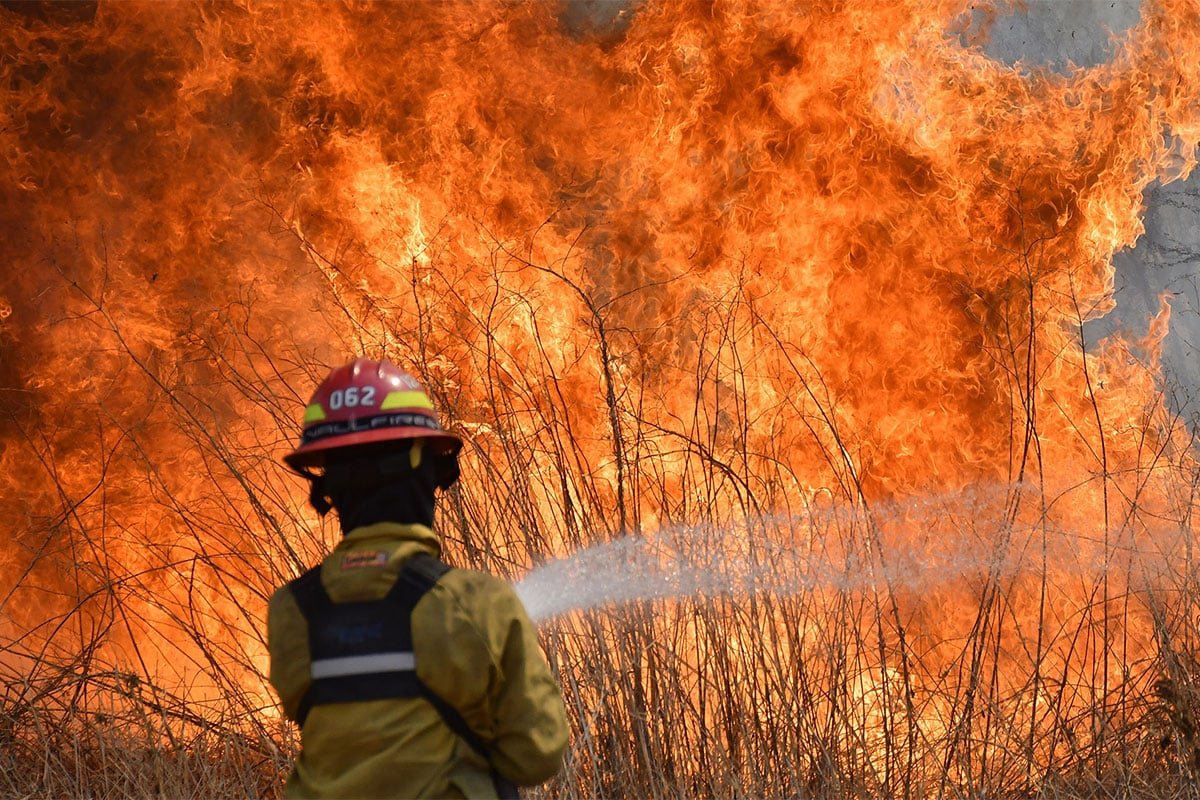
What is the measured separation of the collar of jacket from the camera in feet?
8.27

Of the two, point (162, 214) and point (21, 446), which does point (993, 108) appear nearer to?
point (162, 214)

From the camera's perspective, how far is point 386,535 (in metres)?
2.52

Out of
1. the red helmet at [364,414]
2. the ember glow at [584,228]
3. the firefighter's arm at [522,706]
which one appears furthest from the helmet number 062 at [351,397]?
the ember glow at [584,228]

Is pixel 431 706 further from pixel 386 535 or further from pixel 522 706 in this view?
pixel 386 535

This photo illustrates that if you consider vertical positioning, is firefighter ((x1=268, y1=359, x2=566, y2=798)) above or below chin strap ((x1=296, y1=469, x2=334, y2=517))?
below

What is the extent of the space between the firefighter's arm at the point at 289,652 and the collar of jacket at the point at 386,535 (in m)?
0.19

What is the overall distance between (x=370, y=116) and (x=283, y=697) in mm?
6387

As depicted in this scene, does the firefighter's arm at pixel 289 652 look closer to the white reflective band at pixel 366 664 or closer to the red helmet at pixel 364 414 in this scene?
the white reflective band at pixel 366 664

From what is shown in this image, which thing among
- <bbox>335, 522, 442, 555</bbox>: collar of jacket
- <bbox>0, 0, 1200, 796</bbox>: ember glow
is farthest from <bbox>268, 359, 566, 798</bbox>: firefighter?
<bbox>0, 0, 1200, 796</bbox>: ember glow

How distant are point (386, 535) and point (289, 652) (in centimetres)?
33

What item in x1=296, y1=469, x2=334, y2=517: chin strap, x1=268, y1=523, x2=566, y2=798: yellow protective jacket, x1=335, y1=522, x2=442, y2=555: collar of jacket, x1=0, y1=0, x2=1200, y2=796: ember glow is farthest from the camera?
x1=0, y1=0, x2=1200, y2=796: ember glow

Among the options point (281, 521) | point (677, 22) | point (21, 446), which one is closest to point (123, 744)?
point (281, 521)

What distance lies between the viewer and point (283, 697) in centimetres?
257

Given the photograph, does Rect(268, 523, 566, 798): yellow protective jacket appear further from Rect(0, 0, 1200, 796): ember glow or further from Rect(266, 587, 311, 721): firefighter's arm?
Rect(0, 0, 1200, 796): ember glow
